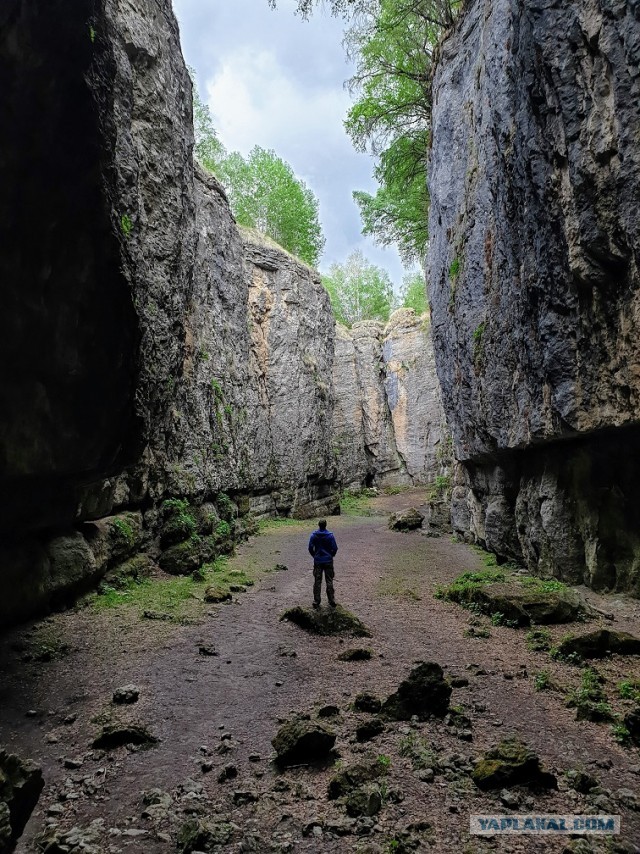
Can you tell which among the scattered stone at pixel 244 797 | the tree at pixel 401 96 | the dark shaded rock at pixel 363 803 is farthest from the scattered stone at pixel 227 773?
the tree at pixel 401 96

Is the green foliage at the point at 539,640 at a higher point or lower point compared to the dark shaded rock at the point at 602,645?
lower

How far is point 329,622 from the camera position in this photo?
8.55m

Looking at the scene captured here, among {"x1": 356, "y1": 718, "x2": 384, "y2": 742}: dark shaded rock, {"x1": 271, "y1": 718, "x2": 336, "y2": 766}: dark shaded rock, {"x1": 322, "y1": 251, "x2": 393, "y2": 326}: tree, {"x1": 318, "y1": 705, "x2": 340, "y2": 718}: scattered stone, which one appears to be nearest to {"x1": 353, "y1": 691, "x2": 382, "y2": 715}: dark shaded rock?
{"x1": 318, "y1": 705, "x2": 340, "y2": 718}: scattered stone

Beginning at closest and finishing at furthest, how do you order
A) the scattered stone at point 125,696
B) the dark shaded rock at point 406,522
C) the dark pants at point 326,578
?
the scattered stone at point 125,696 < the dark pants at point 326,578 < the dark shaded rock at point 406,522

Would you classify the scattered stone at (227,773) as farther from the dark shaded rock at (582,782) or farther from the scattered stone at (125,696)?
the dark shaded rock at (582,782)

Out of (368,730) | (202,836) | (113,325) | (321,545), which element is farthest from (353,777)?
(113,325)

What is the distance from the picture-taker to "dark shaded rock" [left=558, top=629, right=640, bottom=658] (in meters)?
6.67

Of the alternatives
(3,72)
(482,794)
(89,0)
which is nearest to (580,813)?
(482,794)

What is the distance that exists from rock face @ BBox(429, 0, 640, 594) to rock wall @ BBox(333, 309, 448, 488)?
94.0ft

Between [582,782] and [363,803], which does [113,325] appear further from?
[582,782]

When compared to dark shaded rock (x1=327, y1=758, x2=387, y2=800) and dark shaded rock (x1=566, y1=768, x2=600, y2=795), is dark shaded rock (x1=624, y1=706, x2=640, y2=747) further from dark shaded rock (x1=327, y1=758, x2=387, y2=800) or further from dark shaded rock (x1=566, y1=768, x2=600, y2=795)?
dark shaded rock (x1=327, y1=758, x2=387, y2=800)

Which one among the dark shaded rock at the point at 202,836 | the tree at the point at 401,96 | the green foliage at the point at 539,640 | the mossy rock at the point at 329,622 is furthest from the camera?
the tree at the point at 401,96

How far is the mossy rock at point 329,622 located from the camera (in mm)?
8359

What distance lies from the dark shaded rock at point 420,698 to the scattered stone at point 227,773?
172 cm
